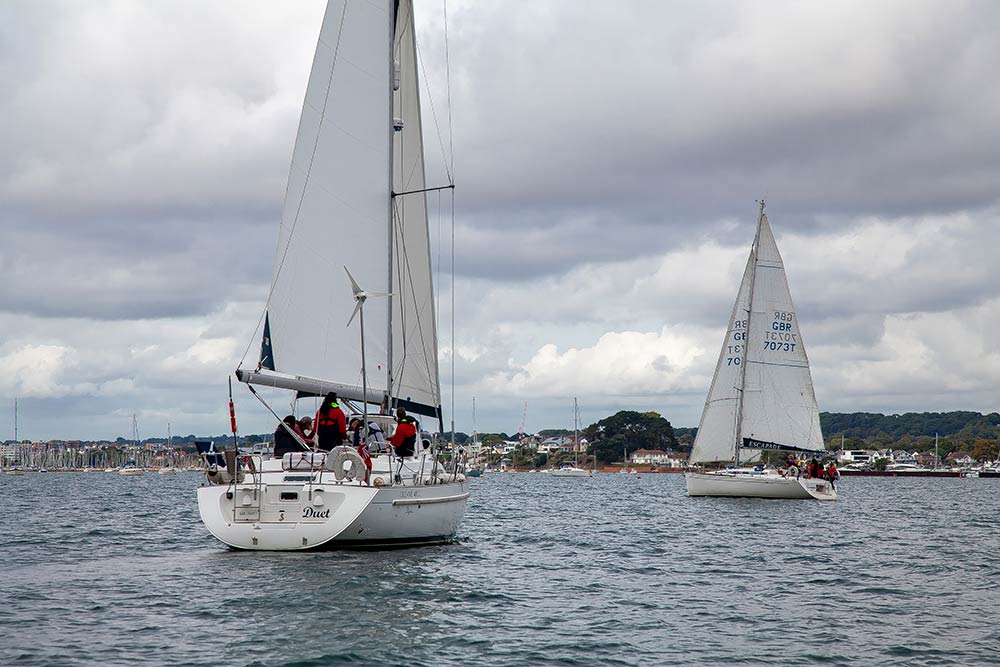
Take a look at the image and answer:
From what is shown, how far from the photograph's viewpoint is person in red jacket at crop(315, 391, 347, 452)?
24.8 meters

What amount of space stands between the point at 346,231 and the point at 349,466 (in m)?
6.77

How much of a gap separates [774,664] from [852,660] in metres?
1.10

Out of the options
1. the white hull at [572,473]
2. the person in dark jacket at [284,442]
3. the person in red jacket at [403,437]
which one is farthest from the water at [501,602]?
the white hull at [572,473]

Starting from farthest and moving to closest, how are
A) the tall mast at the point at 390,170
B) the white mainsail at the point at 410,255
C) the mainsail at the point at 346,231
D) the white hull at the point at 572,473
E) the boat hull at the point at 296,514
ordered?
the white hull at the point at 572,473 < the white mainsail at the point at 410,255 < the tall mast at the point at 390,170 < the mainsail at the point at 346,231 < the boat hull at the point at 296,514

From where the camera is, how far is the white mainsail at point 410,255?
2855 centimetres

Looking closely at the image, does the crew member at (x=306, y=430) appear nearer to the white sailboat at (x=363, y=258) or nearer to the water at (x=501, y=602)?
the white sailboat at (x=363, y=258)

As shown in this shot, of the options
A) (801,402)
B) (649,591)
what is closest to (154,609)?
(649,591)

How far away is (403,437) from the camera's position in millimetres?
25469

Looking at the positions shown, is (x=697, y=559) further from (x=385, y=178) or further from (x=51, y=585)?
(x=51, y=585)

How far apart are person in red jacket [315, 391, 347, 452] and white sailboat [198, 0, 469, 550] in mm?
854

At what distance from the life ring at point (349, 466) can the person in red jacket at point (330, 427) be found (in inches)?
77.9

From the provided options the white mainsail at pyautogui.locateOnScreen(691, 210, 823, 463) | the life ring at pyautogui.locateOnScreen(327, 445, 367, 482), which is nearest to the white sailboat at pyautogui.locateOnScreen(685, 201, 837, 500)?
the white mainsail at pyautogui.locateOnScreen(691, 210, 823, 463)

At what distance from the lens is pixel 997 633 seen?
16812 millimetres

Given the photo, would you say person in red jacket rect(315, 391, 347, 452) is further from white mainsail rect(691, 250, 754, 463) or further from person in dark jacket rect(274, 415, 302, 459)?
white mainsail rect(691, 250, 754, 463)
